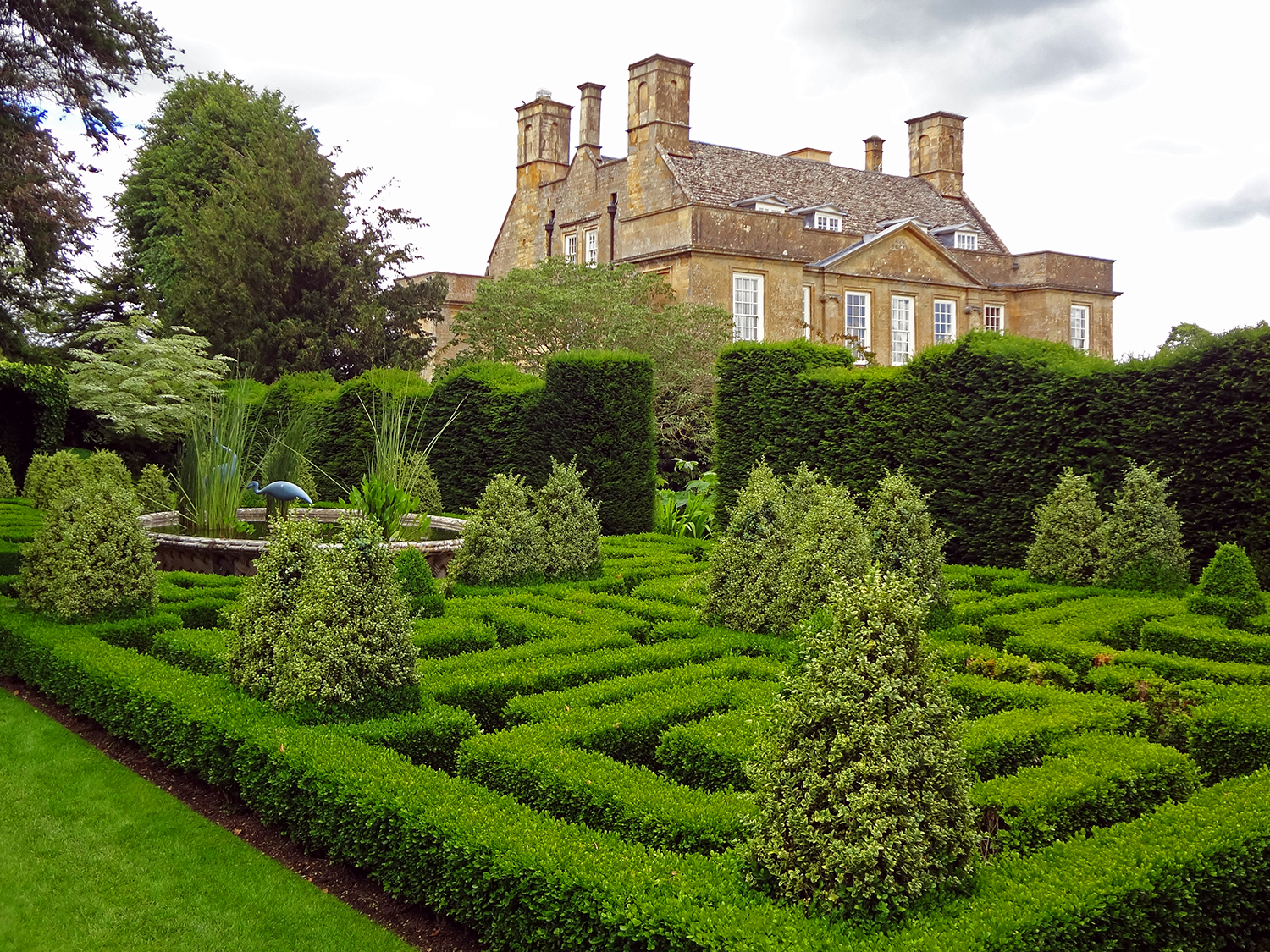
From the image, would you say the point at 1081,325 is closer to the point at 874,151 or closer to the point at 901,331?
the point at 901,331

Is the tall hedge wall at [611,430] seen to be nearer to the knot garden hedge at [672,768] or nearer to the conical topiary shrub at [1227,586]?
the knot garden hedge at [672,768]

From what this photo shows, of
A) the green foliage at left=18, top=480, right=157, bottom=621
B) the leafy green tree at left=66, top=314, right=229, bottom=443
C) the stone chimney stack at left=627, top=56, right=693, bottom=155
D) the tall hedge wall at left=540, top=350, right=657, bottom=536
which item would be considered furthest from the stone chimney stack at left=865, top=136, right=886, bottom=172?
the green foliage at left=18, top=480, right=157, bottom=621

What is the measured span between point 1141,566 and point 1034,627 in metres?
2.28

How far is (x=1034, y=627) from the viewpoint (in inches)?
303

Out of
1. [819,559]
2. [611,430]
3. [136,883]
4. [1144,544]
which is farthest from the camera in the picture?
[611,430]

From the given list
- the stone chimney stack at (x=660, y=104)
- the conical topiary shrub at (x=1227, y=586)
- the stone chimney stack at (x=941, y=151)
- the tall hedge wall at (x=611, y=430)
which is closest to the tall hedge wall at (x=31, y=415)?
the tall hedge wall at (x=611, y=430)

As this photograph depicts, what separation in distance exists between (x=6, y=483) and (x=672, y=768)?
21132 millimetres

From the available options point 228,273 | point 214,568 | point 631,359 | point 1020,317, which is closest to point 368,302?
point 228,273

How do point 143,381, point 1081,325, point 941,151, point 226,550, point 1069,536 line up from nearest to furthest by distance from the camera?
point 1069,536 → point 226,550 → point 143,381 → point 1081,325 → point 941,151

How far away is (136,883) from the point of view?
177 inches

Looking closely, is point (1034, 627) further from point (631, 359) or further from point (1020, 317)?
point (1020, 317)

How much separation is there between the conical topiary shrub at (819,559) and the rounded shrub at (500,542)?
3107mm

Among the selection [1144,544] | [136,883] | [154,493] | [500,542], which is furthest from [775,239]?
[136,883]

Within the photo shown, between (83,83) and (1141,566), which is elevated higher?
(83,83)
